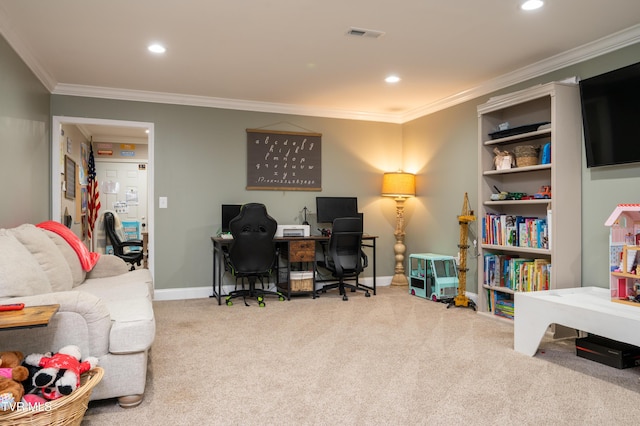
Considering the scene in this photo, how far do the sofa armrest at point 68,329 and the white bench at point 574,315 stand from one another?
2643 mm

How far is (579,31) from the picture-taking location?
3217 mm

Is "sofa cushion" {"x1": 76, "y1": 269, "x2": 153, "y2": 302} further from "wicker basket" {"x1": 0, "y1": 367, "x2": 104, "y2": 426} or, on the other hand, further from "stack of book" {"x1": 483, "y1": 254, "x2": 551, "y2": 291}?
"stack of book" {"x1": 483, "y1": 254, "x2": 551, "y2": 291}

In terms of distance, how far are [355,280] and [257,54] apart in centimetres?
314

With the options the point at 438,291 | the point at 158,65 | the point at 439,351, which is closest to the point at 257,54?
the point at 158,65

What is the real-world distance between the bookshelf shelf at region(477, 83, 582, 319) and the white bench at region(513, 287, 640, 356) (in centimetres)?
36

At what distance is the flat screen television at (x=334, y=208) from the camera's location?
5.48m

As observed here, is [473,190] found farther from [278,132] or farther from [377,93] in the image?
[278,132]

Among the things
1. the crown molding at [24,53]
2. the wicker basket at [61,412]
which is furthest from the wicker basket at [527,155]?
the crown molding at [24,53]

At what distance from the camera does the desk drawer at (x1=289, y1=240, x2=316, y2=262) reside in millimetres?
4953

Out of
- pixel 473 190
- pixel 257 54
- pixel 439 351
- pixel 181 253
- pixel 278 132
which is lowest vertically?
pixel 439 351

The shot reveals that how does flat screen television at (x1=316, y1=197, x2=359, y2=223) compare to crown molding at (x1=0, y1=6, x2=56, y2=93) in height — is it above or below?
below

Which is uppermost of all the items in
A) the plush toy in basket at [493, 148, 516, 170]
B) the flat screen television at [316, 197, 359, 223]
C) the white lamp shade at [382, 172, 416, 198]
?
the plush toy in basket at [493, 148, 516, 170]

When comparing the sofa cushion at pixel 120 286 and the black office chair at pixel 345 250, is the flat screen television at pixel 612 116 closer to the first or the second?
the black office chair at pixel 345 250

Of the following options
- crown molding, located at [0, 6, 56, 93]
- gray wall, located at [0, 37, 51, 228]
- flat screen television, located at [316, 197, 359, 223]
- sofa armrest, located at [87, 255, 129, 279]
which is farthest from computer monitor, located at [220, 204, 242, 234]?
crown molding, located at [0, 6, 56, 93]
